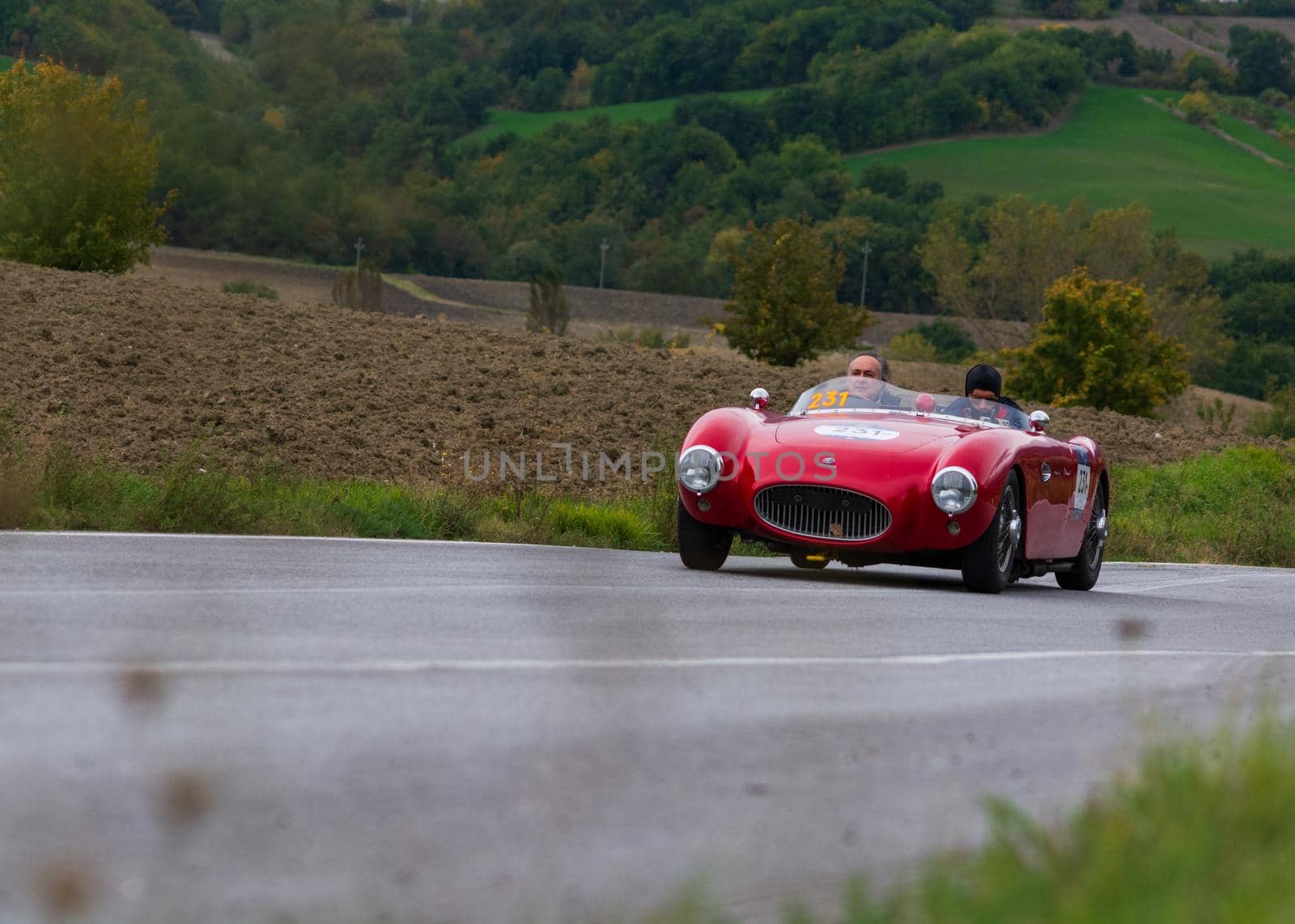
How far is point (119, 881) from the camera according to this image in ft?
11.5

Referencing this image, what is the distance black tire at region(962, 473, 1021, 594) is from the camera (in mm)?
11461

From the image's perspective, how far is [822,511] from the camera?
37.2 feet

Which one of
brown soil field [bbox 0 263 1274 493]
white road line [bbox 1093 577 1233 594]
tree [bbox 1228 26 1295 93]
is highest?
tree [bbox 1228 26 1295 93]

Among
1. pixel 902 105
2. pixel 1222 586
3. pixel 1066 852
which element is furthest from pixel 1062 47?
pixel 1066 852

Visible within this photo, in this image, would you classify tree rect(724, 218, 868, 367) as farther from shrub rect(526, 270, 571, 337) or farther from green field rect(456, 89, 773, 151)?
green field rect(456, 89, 773, 151)

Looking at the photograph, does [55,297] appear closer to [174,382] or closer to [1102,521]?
[174,382]

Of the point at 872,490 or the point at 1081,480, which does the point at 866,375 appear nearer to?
the point at 1081,480

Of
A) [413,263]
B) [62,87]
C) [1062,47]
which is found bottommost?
[413,263]

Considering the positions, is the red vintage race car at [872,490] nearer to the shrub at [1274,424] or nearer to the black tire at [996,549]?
the black tire at [996,549]

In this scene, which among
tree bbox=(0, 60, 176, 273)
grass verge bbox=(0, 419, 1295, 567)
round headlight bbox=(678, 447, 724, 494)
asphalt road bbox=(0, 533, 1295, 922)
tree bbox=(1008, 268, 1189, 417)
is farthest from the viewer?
tree bbox=(1008, 268, 1189, 417)

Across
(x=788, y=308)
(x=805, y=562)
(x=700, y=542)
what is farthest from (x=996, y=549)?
(x=788, y=308)

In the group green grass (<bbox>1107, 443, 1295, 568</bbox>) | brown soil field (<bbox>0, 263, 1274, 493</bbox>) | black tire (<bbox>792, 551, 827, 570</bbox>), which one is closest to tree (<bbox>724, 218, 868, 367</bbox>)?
brown soil field (<bbox>0, 263, 1274, 493</bbox>)

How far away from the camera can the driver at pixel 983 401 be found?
12844mm

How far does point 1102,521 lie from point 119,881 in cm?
1165
